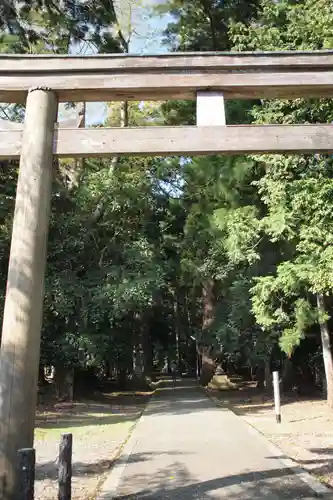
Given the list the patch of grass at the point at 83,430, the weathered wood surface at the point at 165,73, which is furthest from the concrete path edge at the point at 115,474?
the weathered wood surface at the point at 165,73

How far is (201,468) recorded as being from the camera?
682 centimetres

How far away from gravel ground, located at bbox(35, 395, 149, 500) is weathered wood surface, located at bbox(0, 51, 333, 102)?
4799 millimetres

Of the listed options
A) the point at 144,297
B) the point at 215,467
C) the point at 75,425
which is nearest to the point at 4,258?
the point at 144,297

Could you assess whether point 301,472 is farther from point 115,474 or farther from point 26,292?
point 26,292

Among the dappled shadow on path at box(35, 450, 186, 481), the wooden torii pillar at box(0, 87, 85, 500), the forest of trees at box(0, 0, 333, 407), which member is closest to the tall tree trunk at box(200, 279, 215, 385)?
the forest of trees at box(0, 0, 333, 407)

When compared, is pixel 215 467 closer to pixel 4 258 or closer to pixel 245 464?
pixel 245 464

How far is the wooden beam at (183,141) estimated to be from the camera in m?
5.28

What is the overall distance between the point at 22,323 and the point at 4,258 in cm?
1267

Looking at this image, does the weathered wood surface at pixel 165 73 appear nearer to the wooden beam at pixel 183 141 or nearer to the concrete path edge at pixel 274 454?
the wooden beam at pixel 183 141

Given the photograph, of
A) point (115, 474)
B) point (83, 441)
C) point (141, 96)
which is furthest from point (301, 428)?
point (141, 96)

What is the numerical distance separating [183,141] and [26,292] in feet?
7.78

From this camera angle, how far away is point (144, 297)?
54.3ft

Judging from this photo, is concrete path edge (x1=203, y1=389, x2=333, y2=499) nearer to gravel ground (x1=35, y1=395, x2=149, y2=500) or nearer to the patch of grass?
gravel ground (x1=35, y1=395, x2=149, y2=500)

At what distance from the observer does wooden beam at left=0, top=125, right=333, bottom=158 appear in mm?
5281
